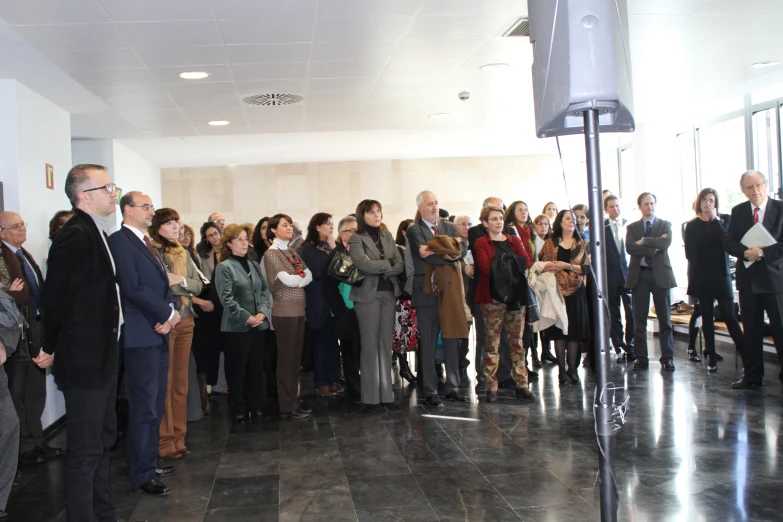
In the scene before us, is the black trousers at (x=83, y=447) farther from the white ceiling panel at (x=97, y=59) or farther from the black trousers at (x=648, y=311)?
the black trousers at (x=648, y=311)

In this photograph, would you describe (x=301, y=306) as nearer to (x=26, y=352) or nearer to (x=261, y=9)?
(x=26, y=352)

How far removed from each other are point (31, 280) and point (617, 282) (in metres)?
5.77

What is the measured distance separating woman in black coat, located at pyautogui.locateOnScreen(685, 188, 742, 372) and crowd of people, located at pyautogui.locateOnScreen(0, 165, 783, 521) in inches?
0.7

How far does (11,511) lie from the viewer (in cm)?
388

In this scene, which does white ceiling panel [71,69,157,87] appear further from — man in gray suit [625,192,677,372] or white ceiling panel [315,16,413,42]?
man in gray suit [625,192,677,372]

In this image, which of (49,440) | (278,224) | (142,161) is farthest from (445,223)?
(142,161)

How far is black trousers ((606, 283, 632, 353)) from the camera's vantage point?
767cm

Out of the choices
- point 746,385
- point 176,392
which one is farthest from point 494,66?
point 176,392

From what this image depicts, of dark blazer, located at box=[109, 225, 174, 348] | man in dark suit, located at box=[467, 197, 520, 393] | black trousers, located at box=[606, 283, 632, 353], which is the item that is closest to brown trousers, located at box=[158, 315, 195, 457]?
dark blazer, located at box=[109, 225, 174, 348]

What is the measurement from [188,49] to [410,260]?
2.48 metres

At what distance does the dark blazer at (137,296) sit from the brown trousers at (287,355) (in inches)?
69.4

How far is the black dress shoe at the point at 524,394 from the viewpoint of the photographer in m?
6.01

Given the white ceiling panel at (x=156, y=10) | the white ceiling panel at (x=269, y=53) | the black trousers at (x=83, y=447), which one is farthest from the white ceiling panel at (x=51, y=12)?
the black trousers at (x=83, y=447)

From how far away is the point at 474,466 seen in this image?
14.1ft
